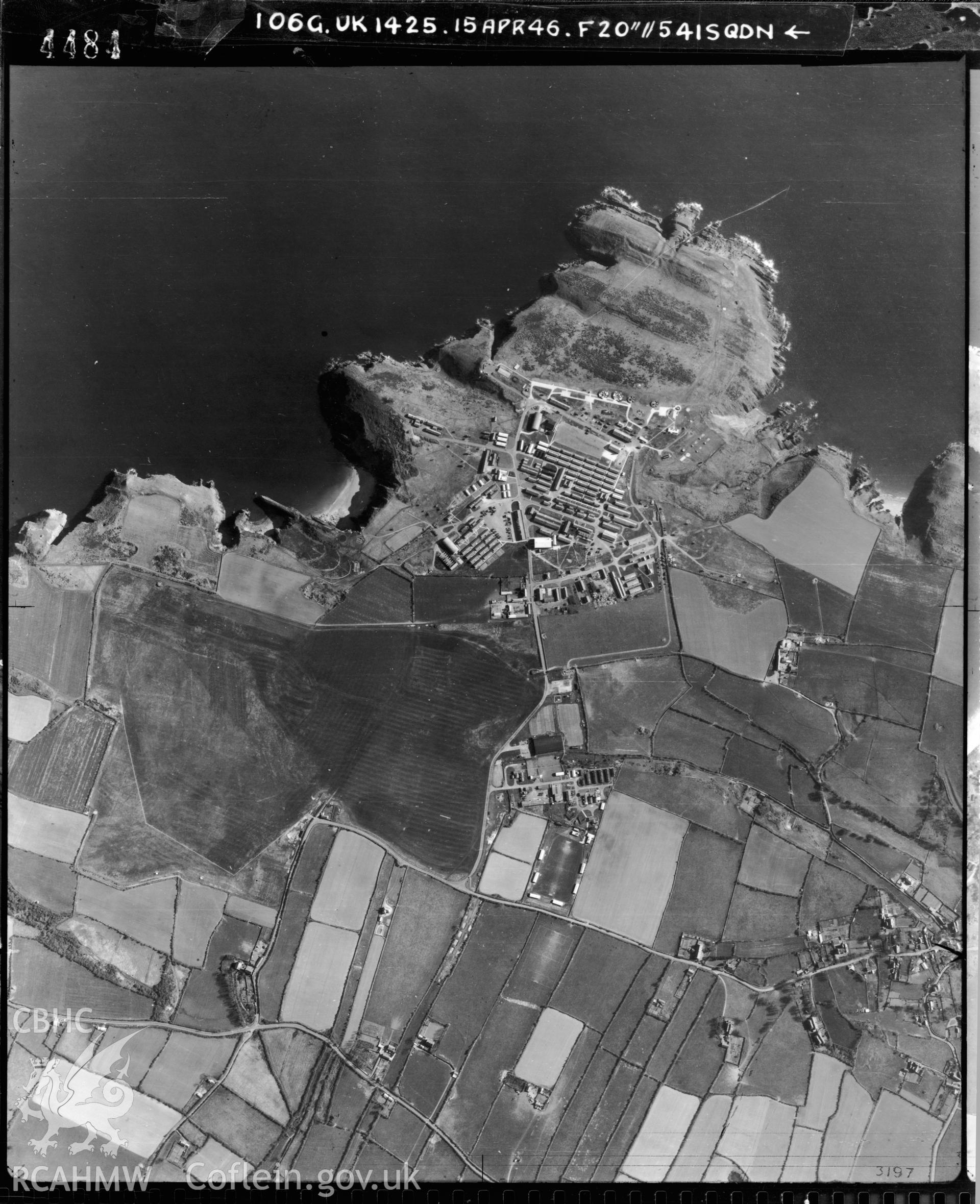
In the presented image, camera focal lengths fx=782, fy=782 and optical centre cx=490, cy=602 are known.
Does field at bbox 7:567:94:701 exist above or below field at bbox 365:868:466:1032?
above

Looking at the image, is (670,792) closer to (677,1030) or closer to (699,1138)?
(677,1030)

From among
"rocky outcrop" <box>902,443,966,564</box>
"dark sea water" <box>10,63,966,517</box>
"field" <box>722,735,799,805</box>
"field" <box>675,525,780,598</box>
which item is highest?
"dark sea water" <box>10,63,966,517</box>

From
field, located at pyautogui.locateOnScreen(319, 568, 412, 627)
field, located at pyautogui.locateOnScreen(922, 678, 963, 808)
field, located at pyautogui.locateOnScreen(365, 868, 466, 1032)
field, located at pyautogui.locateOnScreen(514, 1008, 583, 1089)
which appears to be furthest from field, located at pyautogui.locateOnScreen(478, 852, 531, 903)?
field, located at pyautogui.locateOnScreen(922, 678, 963, 808)

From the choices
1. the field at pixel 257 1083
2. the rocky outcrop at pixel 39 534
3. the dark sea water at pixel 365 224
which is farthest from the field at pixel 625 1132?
the rocky outcrop at pixel 39 534

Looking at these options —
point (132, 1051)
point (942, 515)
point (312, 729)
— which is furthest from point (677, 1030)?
point (942, 515)

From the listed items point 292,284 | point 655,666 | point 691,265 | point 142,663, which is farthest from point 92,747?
point 691,265

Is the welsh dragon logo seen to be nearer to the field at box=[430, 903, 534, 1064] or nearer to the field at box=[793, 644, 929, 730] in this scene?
the field at box=[430, 903, 534, 1064]
